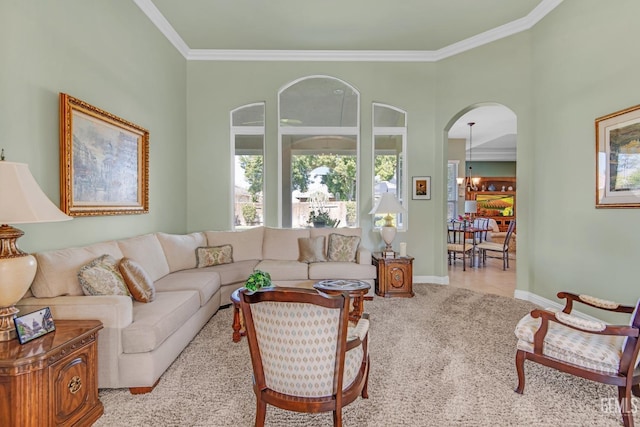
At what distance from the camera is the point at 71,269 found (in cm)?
251

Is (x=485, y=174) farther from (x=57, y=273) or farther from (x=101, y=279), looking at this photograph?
(x=57, y=273)

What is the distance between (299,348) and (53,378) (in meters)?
1.33

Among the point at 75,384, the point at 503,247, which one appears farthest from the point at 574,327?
the point at 503,247

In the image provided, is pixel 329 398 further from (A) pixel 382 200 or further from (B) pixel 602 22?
(B) pixel 602 22

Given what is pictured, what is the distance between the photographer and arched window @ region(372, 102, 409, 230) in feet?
18.6

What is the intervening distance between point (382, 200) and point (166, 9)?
3.84 metres

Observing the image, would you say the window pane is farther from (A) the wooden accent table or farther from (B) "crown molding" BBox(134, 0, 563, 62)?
(A) the wooden accent table

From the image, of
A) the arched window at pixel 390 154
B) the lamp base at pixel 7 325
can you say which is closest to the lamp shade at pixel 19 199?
the lamp base at pixel 7 325

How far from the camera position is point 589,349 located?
2.15 m

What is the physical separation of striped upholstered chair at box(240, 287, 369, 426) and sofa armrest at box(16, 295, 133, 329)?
114 centimetres

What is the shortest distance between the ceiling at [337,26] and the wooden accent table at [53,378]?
3.86m

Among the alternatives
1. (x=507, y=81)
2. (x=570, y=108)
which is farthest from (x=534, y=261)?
(x=507, y=81)

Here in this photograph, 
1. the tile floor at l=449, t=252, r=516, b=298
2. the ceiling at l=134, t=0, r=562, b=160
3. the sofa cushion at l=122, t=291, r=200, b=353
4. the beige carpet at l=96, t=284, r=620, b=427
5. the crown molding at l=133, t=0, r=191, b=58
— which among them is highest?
the ceiling at l=134, t=0, r=562, b=160

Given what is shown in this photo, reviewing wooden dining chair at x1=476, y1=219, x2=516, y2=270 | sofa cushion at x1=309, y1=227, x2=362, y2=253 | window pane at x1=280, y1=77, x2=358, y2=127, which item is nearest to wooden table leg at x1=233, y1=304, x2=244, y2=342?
sofa cushion at x1=309, y1=227, x2=362, y2=253
